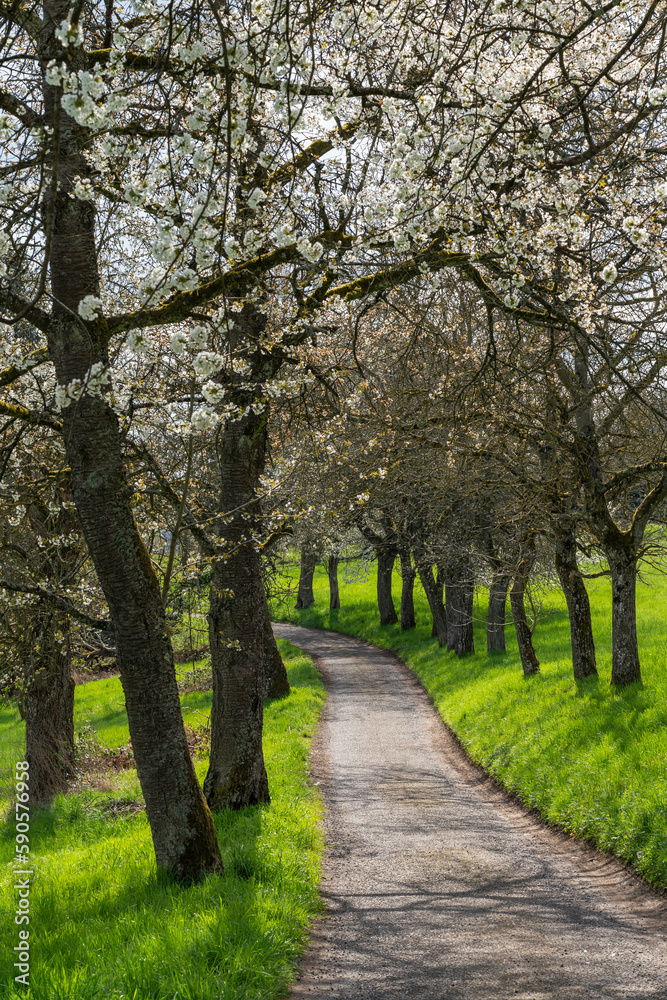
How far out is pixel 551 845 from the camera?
7926 millimetres

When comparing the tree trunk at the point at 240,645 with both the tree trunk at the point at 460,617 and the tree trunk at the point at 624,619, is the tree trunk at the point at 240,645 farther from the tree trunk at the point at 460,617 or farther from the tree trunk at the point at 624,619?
the tree trunk at the point at 460,617

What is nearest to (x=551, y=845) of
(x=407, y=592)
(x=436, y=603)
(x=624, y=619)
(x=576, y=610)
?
(x=624, y=619)

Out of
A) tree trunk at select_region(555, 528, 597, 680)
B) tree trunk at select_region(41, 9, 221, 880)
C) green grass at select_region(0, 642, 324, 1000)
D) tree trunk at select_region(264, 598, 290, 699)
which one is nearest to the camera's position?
green grass at select_region(0, 642, 324, 1000)

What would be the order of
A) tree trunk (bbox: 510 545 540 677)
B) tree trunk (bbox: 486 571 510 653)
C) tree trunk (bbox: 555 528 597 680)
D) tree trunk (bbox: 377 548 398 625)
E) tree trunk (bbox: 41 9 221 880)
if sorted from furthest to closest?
tree trunk (bbox: 377 548 398 625) → tree trunk (bbox: 486 571 510 653) → tree trunk (bbox: 510 545 540 677) → tree trunk (bbox: 555 528 597 680) → tree trunk (bbox: 41 9 221 880)

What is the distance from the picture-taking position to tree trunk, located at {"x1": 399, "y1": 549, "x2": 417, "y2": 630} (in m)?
24.1

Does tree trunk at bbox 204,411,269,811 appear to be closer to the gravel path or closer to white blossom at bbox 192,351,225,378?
the gravel path

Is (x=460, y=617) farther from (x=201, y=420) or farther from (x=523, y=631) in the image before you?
(x=201, y=420)

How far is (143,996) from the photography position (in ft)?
13.6

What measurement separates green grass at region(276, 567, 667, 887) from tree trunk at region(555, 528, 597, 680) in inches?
11.8

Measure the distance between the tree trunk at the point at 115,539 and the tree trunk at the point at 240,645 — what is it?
242 cm

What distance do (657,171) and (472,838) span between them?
7.34 meters

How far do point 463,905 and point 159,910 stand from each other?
2.66m

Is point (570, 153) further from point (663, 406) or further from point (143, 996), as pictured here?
point (143, 996)

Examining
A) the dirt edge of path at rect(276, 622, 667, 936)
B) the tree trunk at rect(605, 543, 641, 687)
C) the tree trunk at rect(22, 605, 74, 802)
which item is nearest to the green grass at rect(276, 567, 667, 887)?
the dirt edge of path at rect(276, 622, 667, 936)
